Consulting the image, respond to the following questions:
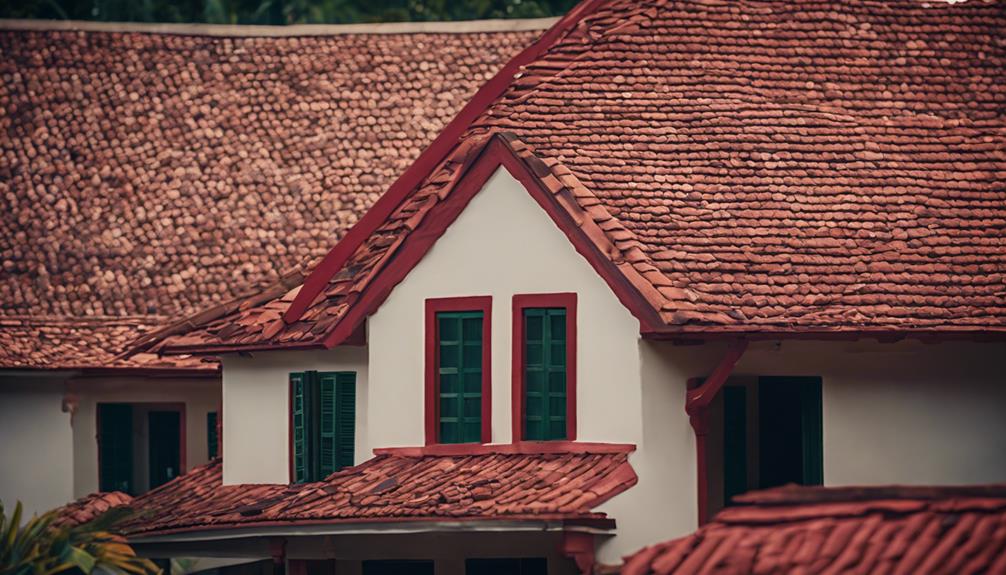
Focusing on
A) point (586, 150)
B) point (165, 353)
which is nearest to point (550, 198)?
point (586, 150)

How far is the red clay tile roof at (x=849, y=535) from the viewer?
20922 mm

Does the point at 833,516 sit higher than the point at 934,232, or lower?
lower

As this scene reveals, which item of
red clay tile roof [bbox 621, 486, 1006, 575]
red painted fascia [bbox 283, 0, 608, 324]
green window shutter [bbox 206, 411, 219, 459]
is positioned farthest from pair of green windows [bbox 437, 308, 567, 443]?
green window shutter [bbox 206, 411, 219, 459]

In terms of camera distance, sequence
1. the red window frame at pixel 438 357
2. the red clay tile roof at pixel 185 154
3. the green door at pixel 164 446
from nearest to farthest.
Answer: the red window frame at pixel 438 357 < the green door at pixel 164 446 < the red clay tile roof at pixel 185 154

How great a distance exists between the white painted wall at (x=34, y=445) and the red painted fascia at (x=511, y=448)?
881cm

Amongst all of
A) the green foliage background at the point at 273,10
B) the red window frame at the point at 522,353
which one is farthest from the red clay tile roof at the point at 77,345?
the green foliage background at the point at 273,10

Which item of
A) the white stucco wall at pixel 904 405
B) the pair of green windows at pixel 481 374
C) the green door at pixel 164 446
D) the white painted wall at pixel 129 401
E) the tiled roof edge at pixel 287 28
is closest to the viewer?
the white stucco wall at pixel 904 405

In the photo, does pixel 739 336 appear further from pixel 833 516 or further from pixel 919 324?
pixel 833 516

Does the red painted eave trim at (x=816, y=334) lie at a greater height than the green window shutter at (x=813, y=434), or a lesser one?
greater

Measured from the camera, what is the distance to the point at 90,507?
3375 centimetres

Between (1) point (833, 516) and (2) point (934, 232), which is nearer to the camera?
(1) point (833, 516)

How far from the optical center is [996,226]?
29031 millimetres

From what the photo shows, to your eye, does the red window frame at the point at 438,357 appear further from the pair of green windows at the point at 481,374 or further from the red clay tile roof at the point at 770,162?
the red clay tile roof at the point at 770,162

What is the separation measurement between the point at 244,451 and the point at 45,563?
15.4 ft
